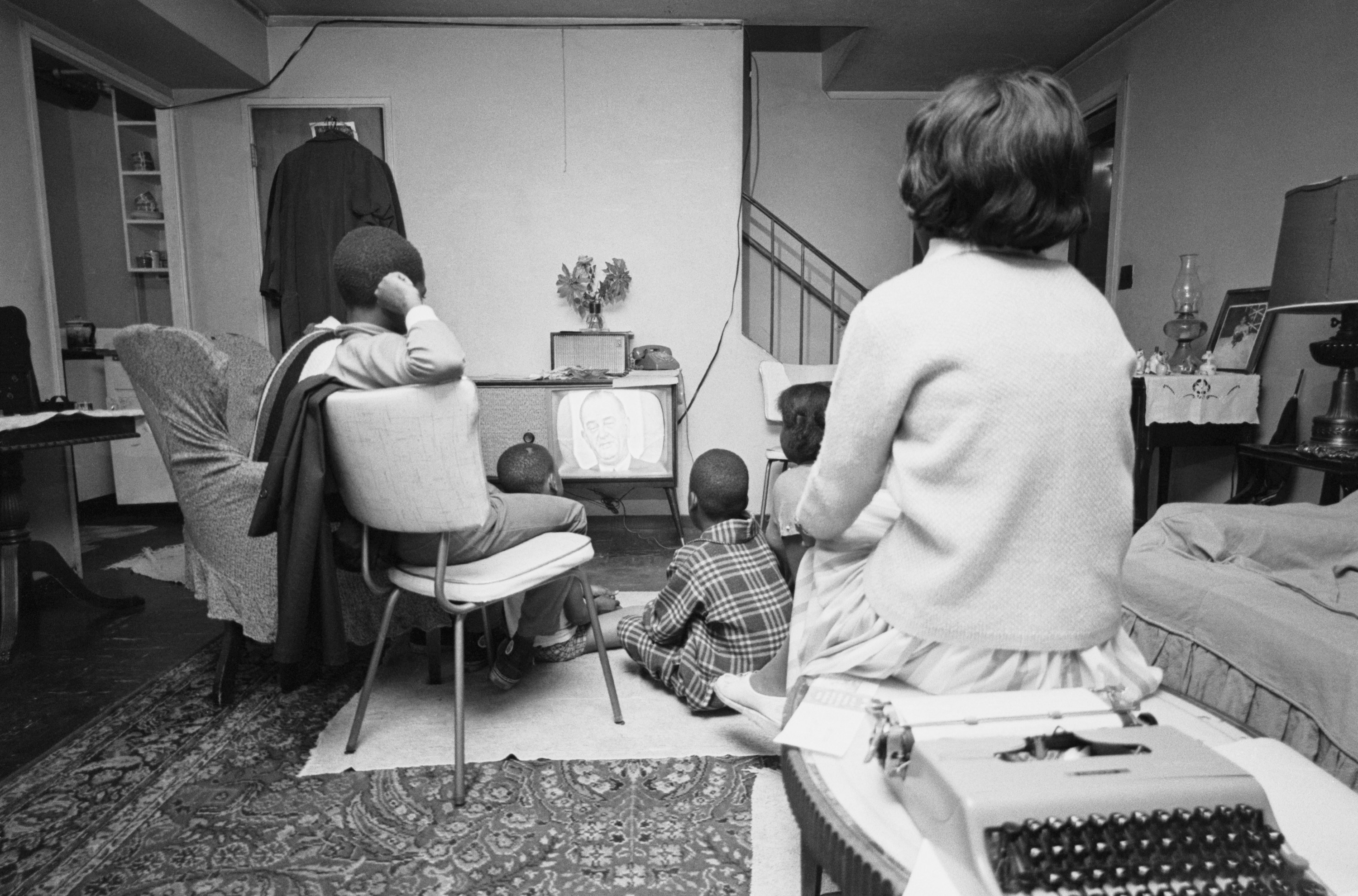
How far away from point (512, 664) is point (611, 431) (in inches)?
72.2

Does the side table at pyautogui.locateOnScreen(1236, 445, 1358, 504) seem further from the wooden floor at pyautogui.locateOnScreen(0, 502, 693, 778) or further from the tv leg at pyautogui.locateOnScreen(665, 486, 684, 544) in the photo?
the tv leg at pyautogui.locateOnScreen(665, 486, 684, 544)

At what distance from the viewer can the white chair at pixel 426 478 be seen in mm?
1505

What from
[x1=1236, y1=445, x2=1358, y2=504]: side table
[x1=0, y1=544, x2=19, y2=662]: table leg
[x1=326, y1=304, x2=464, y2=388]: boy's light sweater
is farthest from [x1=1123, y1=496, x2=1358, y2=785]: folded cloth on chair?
[x1=0, y1=544, x2=19, y2=662]: table leg

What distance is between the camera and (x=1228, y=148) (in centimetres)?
346

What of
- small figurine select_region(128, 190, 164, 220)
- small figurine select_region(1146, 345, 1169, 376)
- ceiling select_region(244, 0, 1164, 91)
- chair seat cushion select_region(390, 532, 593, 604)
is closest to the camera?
chair seat cushion select_region(390, 532, 593, 604)

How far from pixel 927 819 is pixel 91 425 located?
303cm

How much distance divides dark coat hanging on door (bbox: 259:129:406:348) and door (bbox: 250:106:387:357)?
0.46ft

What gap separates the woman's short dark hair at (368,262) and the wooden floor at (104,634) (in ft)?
4.37

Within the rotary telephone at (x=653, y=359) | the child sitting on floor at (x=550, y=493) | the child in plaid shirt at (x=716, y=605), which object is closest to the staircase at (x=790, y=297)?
the rotary telephone at (x=653, y=359)

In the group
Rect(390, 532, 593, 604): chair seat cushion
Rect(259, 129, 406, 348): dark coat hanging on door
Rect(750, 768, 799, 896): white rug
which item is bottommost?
Rect(750, 768, 799, 896): white rug

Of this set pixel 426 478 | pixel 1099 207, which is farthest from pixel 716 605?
pixel 1099 207

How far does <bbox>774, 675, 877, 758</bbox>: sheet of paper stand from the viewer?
0.78m

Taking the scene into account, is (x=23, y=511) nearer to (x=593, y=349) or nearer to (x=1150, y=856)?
(x=593, y=349)

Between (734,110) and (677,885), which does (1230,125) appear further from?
(677,885)
